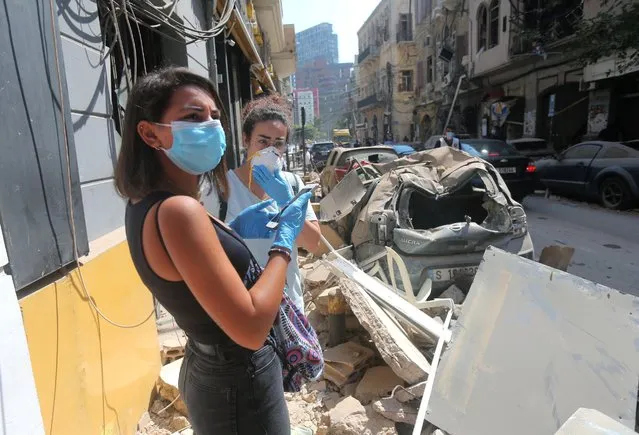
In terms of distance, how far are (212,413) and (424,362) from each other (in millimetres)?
1870

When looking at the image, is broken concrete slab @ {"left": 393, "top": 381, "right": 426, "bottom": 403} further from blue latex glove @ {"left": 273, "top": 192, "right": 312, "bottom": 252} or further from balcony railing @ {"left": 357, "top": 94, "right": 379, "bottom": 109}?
balcony railing @ {"left": 357, "top": 94, "right": 379, "bottom": 109}

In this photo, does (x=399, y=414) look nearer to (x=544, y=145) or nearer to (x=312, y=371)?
(x=312, y=371)

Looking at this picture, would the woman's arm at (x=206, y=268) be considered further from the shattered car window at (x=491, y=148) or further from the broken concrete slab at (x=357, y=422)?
the shattered car window at (x=491, y=148)

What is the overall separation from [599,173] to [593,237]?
2928 mm

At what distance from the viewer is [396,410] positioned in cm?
250

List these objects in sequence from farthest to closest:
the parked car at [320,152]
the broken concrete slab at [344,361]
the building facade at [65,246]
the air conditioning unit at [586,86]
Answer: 1. the parked car at [320,152]
2. the air conditioning unit at [586,86]
3. the broken concrete slab at [344,361]
4. the building facade at [65,246]

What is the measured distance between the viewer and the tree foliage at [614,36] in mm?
8992

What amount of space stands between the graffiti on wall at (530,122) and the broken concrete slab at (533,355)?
1735 cm

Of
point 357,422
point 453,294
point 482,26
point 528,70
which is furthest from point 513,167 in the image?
point 482,26

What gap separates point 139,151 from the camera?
4.03 feet

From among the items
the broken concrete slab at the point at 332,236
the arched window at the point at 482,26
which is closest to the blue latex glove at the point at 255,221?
the broken concrete slab at the point at 332,236

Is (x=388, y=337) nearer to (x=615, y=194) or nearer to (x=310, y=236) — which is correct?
(x=310, y=236)

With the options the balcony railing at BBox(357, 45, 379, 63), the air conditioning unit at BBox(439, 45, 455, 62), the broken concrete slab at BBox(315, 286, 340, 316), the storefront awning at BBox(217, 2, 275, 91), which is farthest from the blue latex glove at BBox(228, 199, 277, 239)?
the balcony railing at BBox(357, 45, 379, 63)

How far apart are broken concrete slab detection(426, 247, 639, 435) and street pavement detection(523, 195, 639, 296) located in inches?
134
